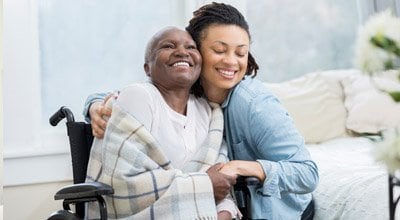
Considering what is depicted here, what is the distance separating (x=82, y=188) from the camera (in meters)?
1.25

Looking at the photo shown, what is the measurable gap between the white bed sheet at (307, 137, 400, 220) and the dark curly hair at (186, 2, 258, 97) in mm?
431

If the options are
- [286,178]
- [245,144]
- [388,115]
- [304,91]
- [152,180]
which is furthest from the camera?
[304,91]

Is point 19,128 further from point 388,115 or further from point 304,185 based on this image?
point 388,115

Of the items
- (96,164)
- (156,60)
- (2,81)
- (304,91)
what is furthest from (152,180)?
(304,91)

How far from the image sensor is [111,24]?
7.90ft

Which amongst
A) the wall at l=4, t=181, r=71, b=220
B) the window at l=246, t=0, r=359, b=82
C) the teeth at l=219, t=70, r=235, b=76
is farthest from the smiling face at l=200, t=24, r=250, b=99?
the window at l=246, t=0, r=359, b=82

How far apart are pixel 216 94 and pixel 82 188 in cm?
57

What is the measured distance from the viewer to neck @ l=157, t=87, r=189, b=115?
5.04ft

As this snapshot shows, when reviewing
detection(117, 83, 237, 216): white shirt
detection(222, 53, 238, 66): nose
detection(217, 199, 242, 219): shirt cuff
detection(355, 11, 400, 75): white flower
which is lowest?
detection(217, 199, 242, 219): shirt cuff

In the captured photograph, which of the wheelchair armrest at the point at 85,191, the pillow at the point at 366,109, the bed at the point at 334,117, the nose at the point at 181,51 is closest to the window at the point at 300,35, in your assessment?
the bed at the point at 334,117

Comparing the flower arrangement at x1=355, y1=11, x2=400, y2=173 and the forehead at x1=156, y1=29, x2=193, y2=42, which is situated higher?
the flower arrangement at x1=355, y1=11, x2=400, y2=173

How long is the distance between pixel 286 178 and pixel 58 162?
3.74ft

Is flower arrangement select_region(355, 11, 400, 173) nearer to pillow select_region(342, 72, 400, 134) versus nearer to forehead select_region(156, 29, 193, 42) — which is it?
forehead select_region(156, 29, 193, 42)

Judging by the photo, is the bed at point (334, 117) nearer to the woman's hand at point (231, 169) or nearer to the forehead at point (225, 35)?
the woman's hand at point (231, 169)
